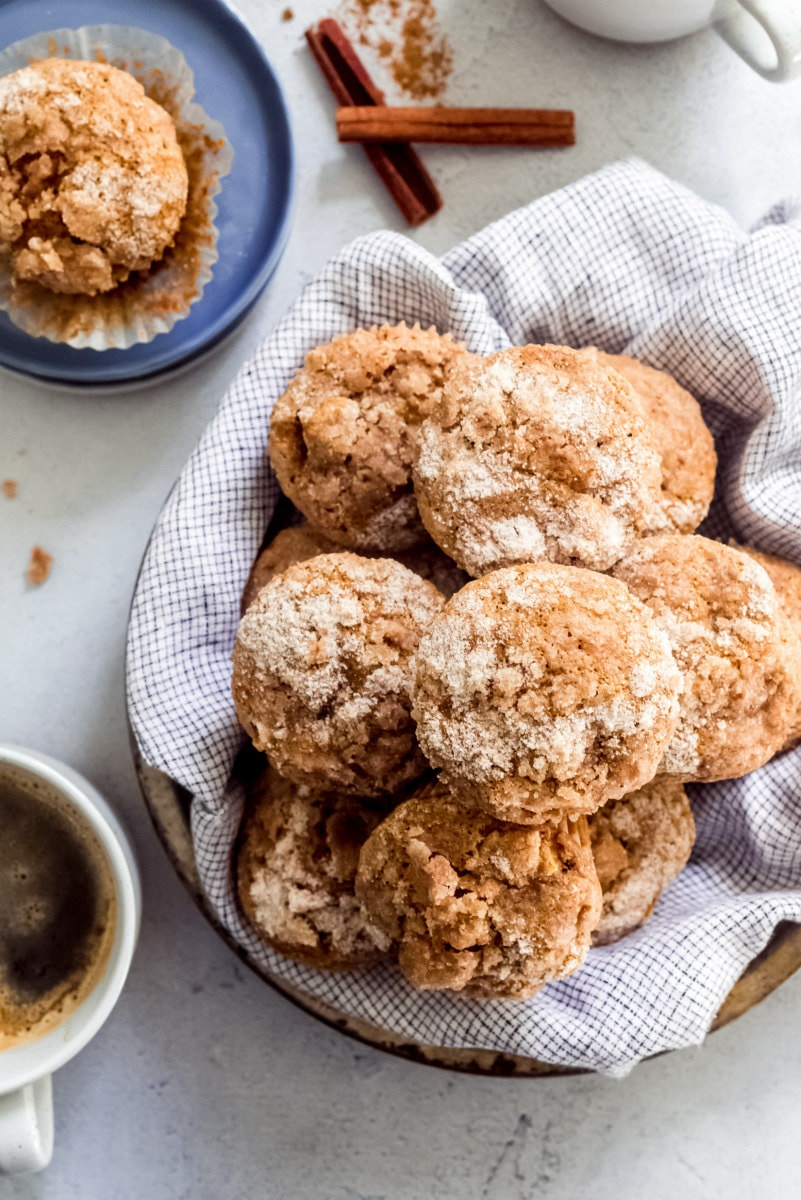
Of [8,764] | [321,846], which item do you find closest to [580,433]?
[321,846]

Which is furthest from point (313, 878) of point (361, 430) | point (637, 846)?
point (361, 430)

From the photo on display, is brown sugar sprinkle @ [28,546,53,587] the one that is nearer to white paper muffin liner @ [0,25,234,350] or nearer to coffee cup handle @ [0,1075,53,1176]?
white paper muffin liner @ [0,25,234,350]

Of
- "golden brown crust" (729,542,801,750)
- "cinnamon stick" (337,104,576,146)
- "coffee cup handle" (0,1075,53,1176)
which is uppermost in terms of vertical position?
"cinnamon stick" (337,104,576,146)

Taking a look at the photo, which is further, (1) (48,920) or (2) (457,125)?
(2) (457,125)

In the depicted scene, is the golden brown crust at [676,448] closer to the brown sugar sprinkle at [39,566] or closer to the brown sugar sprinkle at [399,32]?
the brown sugar sprinkle at [399,32]

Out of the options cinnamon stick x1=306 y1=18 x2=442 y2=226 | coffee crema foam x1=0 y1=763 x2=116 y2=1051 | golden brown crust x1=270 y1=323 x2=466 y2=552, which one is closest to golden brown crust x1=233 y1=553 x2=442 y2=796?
golden brown crust x1=270 y1=323 x2=466 y2=552

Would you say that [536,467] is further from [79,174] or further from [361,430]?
[79,174]

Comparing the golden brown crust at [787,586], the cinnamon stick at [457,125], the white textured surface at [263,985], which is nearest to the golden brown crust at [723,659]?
the golden brown crust at [787,586]
